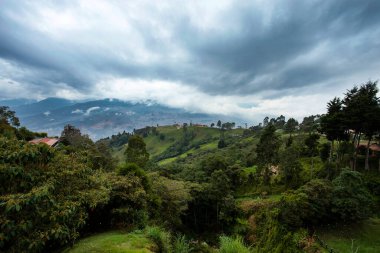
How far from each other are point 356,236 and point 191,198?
17813 millimetres

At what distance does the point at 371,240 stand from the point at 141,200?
20.8 m

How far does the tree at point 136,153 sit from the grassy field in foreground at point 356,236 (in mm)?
28018

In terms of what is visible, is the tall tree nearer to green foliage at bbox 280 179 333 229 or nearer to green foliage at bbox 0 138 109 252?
green foliage at bbox 280 179 333 229

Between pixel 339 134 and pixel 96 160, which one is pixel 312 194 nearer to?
pixel 339 134

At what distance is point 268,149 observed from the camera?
137 feet

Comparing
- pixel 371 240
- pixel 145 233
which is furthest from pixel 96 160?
pixel 371 240

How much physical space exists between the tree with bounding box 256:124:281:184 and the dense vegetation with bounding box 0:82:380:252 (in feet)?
0.56

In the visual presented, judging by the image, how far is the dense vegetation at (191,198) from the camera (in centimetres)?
657

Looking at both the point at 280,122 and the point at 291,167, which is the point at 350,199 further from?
the point at 280,122

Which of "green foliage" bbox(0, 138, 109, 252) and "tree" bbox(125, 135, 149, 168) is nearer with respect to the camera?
"green foliage" bbox(0, 138, 109, 252)

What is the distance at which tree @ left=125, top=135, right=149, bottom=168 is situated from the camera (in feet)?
138

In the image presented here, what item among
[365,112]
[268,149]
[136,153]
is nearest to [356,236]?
[365,112]

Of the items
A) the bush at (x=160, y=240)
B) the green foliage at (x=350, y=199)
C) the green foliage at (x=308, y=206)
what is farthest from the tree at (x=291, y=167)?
the bush at (x=160, y=240)

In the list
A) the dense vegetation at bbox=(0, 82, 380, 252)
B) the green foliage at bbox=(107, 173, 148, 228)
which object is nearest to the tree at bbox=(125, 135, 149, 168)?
the dense vegetation at bbox=(0, 82, 380, 252)
